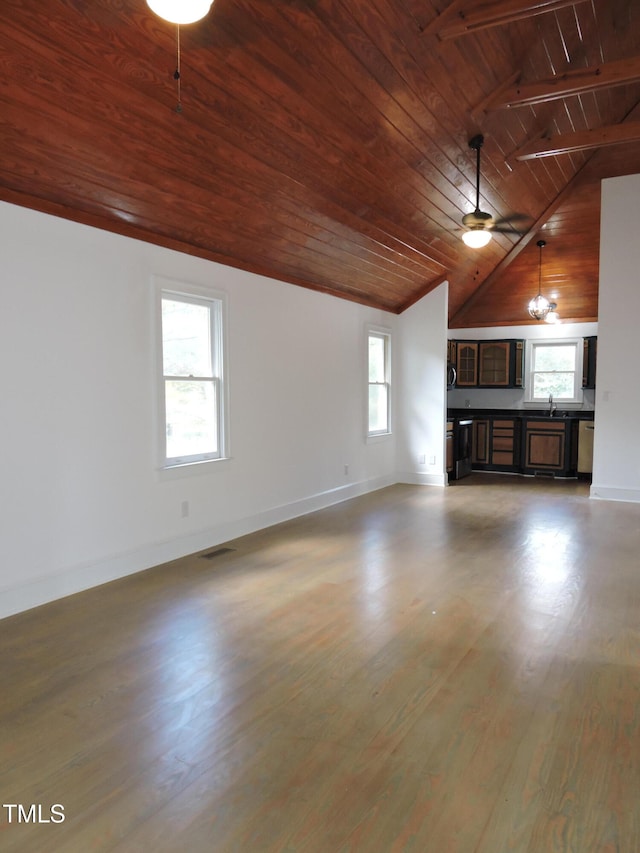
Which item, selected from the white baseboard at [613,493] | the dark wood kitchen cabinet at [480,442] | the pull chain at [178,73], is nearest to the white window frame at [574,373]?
the dark wood kitchen cabinet at [480,442]

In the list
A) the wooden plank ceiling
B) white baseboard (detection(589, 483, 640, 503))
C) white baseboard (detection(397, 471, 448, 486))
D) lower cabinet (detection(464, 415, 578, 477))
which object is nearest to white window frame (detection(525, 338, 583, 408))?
lower cabinet (detection(464, 415, 578, 477))

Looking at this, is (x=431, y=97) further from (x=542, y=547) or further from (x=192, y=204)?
(x=542, y=547)

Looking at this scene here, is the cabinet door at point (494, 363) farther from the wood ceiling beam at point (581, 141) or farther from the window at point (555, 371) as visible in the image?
the wood ceiling beam at point (581, 141)

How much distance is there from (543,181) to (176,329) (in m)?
4.56

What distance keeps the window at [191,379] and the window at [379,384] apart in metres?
3.12

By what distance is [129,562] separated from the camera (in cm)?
399

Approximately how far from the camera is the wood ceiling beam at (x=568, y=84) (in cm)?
418

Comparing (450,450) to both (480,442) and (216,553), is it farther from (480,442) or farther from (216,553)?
(216,553)

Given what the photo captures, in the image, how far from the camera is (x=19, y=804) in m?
1.78

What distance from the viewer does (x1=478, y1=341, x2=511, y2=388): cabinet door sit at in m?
9.09

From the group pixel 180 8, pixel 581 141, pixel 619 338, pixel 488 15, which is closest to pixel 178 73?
pixel 180 8

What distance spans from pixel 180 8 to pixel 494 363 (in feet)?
26.1

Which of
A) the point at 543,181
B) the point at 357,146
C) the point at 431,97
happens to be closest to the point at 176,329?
the point at 357,146

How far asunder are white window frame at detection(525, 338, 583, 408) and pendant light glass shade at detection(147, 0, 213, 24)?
314 inches
